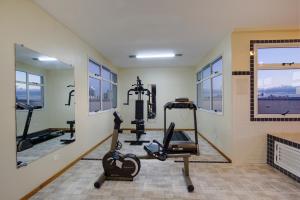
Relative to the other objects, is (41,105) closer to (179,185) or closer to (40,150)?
(40,150)

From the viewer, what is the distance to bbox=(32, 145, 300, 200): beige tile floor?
268 centimetres

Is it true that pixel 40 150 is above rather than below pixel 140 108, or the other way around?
below

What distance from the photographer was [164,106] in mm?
4121

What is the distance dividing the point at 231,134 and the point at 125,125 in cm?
531

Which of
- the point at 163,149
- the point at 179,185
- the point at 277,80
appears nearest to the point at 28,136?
the point at 163,149

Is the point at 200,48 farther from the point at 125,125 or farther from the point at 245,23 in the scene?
the point at 125,125

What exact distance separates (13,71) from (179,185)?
2731mm

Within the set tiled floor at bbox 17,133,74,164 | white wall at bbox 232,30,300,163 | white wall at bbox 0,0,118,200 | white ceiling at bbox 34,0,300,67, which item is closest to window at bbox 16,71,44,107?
white wall at bbox 0,0,118,200

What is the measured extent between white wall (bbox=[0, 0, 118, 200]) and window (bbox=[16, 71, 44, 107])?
15 centimetres

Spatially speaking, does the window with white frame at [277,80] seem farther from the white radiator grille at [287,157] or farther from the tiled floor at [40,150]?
the tiled floor at [40,150]

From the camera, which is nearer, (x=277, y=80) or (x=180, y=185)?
(x=180, y=185)

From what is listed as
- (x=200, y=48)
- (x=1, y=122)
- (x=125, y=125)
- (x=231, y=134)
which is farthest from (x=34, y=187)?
(x=125, y=125)

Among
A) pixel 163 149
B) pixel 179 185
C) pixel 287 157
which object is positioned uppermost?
pixel 163 149

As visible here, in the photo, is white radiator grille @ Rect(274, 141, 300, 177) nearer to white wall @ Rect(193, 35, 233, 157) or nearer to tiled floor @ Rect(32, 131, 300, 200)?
tiled floor @ Rect(32, 131, 300, 200)
